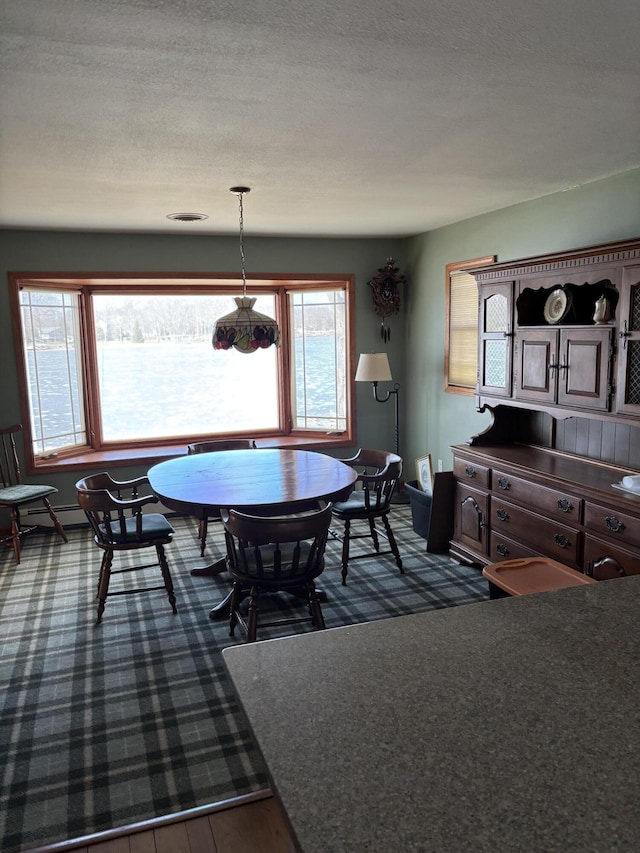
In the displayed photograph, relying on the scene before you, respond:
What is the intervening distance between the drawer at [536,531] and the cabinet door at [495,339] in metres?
0.76

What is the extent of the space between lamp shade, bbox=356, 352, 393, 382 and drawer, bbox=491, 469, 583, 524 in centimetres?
184

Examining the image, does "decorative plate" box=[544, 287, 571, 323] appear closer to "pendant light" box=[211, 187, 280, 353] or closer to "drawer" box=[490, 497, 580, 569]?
"drawer" box=[490, 497, 580, 569]

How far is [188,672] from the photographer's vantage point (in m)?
3.14

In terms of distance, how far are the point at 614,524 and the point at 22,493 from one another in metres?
4.07

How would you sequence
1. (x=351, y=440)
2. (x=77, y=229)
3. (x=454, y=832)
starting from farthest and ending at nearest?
(x=351, y=440), (x=77, y=229), (x=454, y=832)

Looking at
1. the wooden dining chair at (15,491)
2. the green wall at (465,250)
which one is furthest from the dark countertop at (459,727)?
the wooden dining chair at (15,491)

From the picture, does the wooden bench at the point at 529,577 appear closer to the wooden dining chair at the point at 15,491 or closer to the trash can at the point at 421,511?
the trash can at the point at 421,511

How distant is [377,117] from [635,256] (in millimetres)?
1517

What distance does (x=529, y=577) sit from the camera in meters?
2.28

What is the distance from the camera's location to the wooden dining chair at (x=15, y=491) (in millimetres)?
4773

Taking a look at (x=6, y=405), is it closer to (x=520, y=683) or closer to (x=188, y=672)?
(x=188, y=672)

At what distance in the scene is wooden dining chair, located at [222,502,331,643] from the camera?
305cm

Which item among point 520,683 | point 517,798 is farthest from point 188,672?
point 517,798

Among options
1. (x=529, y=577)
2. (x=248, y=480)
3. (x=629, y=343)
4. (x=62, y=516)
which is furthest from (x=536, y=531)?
(x=62, y=516)
